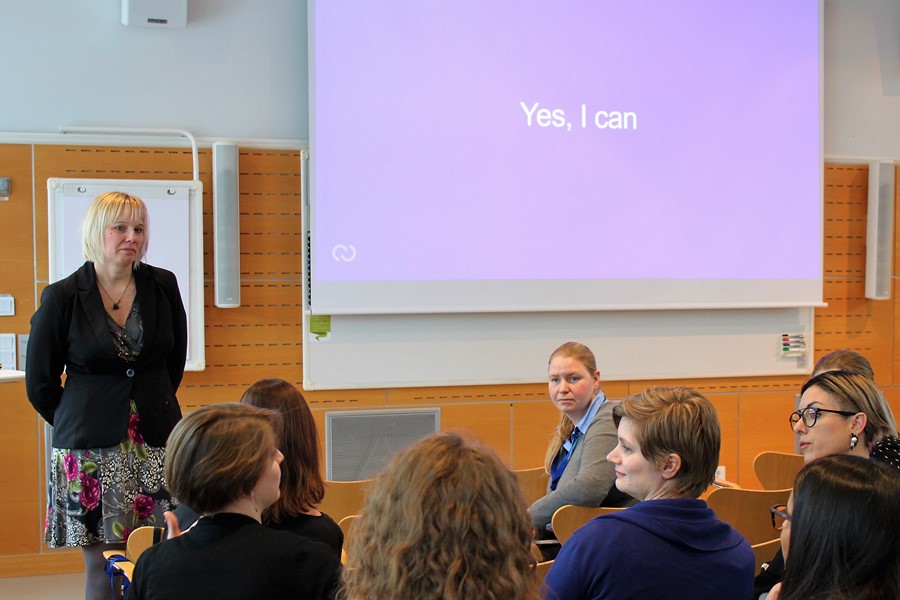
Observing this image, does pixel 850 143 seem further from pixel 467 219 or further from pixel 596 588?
pixel 596 588

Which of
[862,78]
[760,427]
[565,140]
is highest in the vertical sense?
[862,78]

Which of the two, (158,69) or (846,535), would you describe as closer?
(846,535)

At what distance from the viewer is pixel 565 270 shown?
480cm

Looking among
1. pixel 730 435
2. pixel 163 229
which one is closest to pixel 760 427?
pixel 730 435

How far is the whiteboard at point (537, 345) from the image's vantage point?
4609 millimetres

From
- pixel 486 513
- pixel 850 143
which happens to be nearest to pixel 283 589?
pixel 486 513

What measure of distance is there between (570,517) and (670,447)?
656 millimetres

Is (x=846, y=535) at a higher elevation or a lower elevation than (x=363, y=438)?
higher

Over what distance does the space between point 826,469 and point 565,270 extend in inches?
135

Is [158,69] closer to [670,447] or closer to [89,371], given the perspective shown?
[89,371]

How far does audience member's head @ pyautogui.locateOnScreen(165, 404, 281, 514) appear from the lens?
152 cm

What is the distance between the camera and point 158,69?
14.6ft

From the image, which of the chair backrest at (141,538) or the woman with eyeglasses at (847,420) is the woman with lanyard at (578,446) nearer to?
the woman with eyeglasses at (847,420)

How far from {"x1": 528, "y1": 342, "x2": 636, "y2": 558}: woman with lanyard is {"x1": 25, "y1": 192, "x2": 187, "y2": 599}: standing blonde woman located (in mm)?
1310
